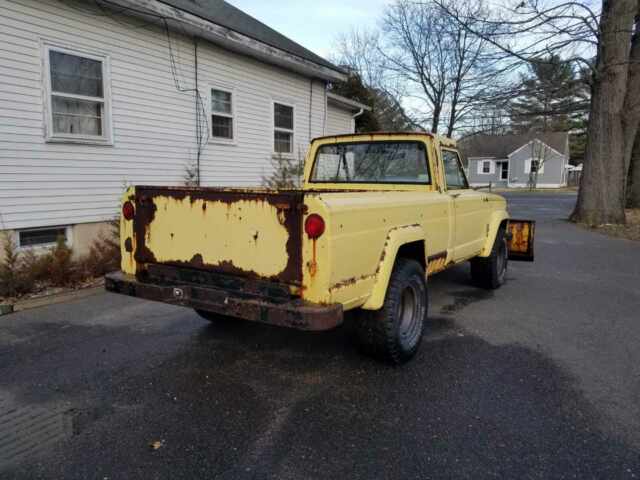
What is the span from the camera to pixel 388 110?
27.2 m

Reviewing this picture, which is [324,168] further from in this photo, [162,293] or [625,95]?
[625,95]

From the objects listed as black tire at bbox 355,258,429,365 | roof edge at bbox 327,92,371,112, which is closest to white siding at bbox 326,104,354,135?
roof edge at bbox 327,92,371,112

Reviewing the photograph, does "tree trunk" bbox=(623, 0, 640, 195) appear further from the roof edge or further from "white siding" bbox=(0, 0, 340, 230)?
A: "white siding" bbox=(0, 0, 340, 230)

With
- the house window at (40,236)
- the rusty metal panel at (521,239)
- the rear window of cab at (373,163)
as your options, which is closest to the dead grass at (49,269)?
the house window at (40,236)

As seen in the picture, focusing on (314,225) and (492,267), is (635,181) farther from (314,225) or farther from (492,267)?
(314,225)

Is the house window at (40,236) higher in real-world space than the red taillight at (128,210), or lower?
lower

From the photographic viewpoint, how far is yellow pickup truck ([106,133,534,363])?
3002 mm

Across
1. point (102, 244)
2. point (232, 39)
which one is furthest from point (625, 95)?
point (102, 244)

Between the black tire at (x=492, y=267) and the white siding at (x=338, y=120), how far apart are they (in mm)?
8783

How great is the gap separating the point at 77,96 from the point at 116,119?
786 millimetres

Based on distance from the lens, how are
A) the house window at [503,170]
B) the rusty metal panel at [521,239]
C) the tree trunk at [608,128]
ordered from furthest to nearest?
the house window at [503,170] → the tree trunk at [608,128] → the rusty metal panel at [521,239]

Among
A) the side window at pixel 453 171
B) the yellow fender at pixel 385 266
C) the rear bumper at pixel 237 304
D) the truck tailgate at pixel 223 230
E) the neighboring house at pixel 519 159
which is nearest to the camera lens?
the rear bumper at pixel 237 304

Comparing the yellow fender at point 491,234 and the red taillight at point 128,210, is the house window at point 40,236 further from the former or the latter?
the yellow fender at point 491,234

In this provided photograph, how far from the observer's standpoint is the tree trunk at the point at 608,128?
12703 millimetres
